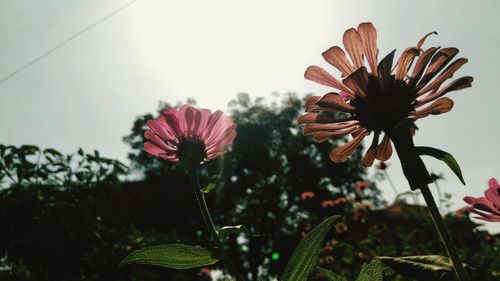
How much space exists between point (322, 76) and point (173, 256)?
46 cm

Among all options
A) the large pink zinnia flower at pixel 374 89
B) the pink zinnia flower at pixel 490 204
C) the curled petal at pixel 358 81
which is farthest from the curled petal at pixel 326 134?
the pink zinnia flower at pixel 490 204

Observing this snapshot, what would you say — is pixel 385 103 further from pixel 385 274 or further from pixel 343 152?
pixel 385 274

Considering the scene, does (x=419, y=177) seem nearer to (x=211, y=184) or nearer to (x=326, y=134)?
(x=326, y=134)

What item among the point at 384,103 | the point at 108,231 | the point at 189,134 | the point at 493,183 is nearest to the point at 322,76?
the point at 384,103

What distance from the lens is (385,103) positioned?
2.10 feet

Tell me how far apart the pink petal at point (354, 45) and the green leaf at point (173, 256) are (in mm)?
466

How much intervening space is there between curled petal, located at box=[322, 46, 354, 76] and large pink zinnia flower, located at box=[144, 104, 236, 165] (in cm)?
32

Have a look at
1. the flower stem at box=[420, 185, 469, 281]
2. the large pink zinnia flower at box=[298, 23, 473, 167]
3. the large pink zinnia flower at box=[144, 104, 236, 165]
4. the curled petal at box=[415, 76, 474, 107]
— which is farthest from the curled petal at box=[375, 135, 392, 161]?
the large pink zinnia flower at box=[144, 104, 236, 165]

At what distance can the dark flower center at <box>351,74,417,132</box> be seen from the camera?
626 millimetres

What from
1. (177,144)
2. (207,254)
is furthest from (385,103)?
(177,144)

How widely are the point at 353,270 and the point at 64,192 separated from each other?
267 centimetres

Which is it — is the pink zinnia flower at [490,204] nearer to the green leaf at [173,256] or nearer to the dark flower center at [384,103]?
the dark flower center at [384,103]

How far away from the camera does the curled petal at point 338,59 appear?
2.32 feet

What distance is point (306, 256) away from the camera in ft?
2.03
